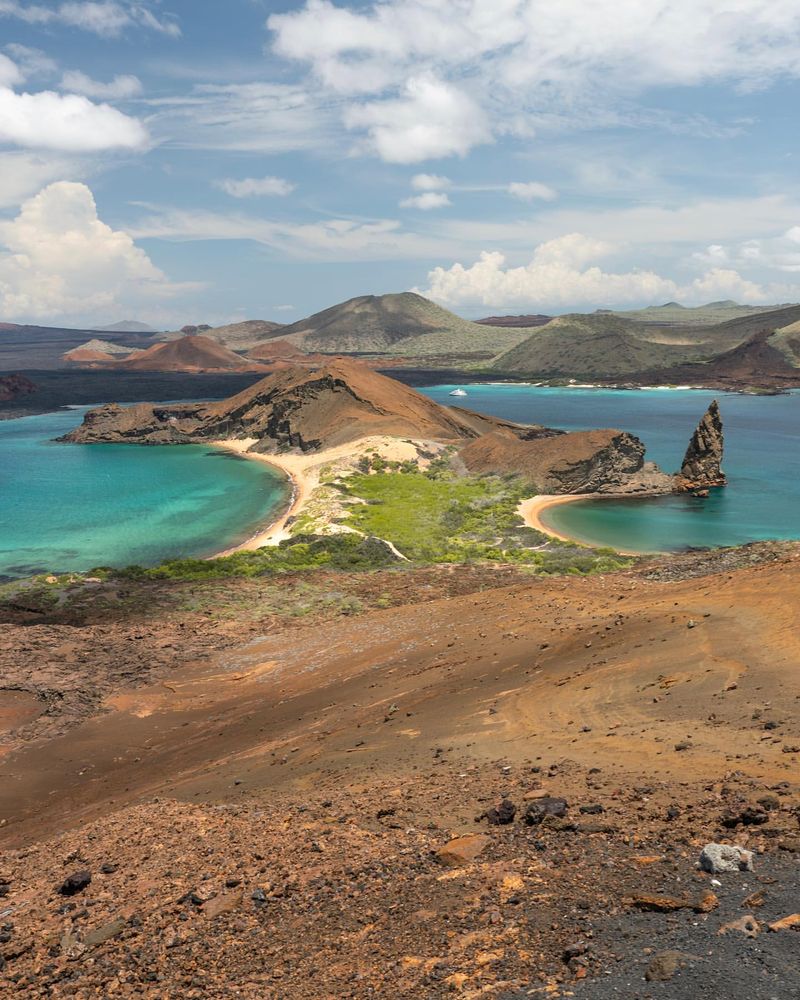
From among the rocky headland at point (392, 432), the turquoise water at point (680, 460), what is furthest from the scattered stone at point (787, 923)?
the rocky headland at point (392, 432)

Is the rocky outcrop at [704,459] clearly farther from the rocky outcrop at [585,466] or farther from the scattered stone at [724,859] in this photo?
the scattered stone at [724,859]

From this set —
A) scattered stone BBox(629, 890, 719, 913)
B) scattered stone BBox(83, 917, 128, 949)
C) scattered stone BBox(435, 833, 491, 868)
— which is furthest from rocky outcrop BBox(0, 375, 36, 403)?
scattered stone BBox(629, 890, 719, 913)

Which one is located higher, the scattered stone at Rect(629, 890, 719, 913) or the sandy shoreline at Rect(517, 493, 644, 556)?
the scattered stone at Rect(629, 890, 719, 913)

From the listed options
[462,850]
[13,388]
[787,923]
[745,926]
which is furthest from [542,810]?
[13,388]

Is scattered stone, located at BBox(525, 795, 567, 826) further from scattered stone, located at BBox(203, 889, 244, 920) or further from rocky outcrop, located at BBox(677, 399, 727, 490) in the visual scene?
rocky outcrop, located at BBox(677, 399, 727, 490)

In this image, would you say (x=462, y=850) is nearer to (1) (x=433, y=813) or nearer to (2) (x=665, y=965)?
(1) (x=433, y=813)

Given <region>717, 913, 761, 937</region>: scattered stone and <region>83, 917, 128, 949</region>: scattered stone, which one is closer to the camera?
<region>717, 913, 761, 937</region>: scattered stone
